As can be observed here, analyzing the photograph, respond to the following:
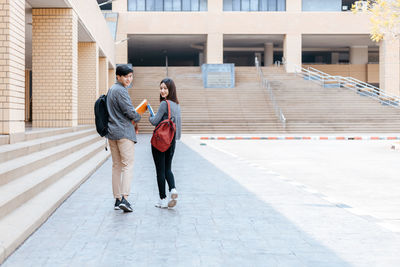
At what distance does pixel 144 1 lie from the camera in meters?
43.3

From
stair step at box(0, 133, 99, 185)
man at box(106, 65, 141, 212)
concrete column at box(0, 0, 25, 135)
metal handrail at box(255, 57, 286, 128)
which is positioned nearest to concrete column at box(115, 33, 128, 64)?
metal handrail at box(255, 57, 286, 128)

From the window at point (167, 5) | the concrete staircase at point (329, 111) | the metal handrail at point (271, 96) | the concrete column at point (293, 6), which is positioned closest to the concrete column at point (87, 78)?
the metal handrail at point (271, 96)

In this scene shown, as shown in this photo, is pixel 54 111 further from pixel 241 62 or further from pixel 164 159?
pixel 241 62

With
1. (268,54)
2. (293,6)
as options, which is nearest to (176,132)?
(293,6)

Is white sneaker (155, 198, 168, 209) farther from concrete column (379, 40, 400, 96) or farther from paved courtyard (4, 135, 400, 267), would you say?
concrete column (379, 40, 400, 96)

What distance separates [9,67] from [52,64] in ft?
18.4

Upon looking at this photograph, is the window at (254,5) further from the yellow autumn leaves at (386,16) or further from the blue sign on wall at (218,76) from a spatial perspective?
the yellow autumn leaves at (386,16)

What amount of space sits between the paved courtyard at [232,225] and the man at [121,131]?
373 mm

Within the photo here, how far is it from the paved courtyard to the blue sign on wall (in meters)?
28.6

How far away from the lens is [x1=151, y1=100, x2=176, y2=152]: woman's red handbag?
618 cm

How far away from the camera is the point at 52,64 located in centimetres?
1342

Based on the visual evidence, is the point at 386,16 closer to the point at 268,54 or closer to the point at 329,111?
the point at 329,111

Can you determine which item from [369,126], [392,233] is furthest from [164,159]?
[369,126]

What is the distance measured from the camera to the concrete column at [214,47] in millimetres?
42812
